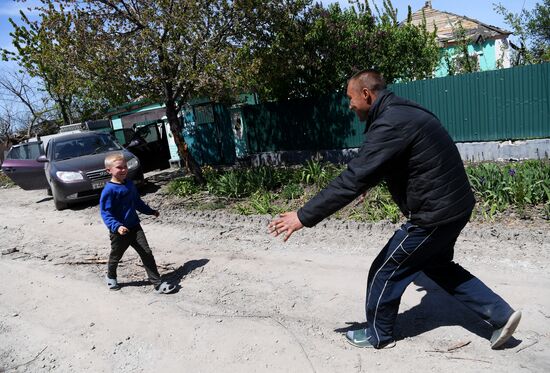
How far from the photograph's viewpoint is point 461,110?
441 inches

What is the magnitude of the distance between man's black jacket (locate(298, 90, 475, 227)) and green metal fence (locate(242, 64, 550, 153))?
28.5ft

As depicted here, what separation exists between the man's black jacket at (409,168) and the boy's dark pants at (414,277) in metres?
0.12

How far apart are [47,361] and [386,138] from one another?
3263mm

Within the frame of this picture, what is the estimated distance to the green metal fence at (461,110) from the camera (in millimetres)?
10172

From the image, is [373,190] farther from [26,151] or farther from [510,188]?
[26,151]

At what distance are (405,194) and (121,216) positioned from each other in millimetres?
3141

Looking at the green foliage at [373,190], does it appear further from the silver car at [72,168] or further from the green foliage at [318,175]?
the silver car at [72,168]

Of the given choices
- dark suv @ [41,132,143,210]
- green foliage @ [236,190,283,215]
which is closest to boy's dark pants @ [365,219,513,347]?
green foliage @ [236,190,283,215]

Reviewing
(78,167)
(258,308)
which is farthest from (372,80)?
(78,167)

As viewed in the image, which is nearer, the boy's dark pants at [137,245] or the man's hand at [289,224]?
the man's hand at [289,224]

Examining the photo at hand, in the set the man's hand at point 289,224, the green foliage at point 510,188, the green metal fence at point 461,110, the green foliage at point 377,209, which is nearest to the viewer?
the man's hand at point 289,224

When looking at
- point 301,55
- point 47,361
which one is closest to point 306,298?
point 47,361

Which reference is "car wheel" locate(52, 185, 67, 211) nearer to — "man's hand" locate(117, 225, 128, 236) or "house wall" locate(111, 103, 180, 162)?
"house wall" locate(111, 103, 180, 162)

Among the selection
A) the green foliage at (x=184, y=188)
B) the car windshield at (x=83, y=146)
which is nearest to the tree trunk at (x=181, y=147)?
the green foliage at (x=184, y=188)
